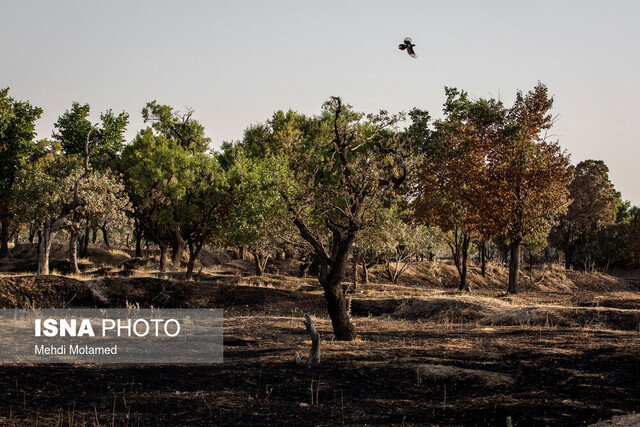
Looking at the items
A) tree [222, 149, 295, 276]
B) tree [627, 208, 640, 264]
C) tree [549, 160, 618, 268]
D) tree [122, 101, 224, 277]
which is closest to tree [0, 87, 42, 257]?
tree [122, 101, 224, 277]

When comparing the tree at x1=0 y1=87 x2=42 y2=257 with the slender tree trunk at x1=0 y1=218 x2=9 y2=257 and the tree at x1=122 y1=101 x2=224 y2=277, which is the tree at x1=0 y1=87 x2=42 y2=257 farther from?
the tree at x1=122 y1=101 x2=224 y2=277

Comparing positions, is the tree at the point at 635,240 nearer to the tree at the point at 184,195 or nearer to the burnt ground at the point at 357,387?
the tree at the point at 184,195

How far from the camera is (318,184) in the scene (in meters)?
21.2

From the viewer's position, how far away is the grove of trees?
1772cm

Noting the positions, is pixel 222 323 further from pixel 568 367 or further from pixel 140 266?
pixel 140 266

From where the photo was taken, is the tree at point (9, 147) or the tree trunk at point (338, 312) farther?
the tree at point (9, 147)

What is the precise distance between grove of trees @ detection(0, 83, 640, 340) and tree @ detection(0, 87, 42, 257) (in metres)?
0.12

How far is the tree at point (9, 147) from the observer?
49906 mm

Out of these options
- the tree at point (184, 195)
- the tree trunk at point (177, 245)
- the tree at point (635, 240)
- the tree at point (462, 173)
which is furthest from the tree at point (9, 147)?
the tree at point (635, 240)

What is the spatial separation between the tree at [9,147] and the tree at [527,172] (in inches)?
1643

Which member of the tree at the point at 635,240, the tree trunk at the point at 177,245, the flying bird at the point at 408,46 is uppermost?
the flying bird at the point at 408,46

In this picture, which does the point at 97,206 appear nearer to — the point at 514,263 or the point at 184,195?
the point at 184,195

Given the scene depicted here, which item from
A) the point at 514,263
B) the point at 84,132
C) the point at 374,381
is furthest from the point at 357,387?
the point at 84,132

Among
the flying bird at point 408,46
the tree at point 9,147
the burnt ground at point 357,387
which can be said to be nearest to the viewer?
the burnt ground at point 357,387
